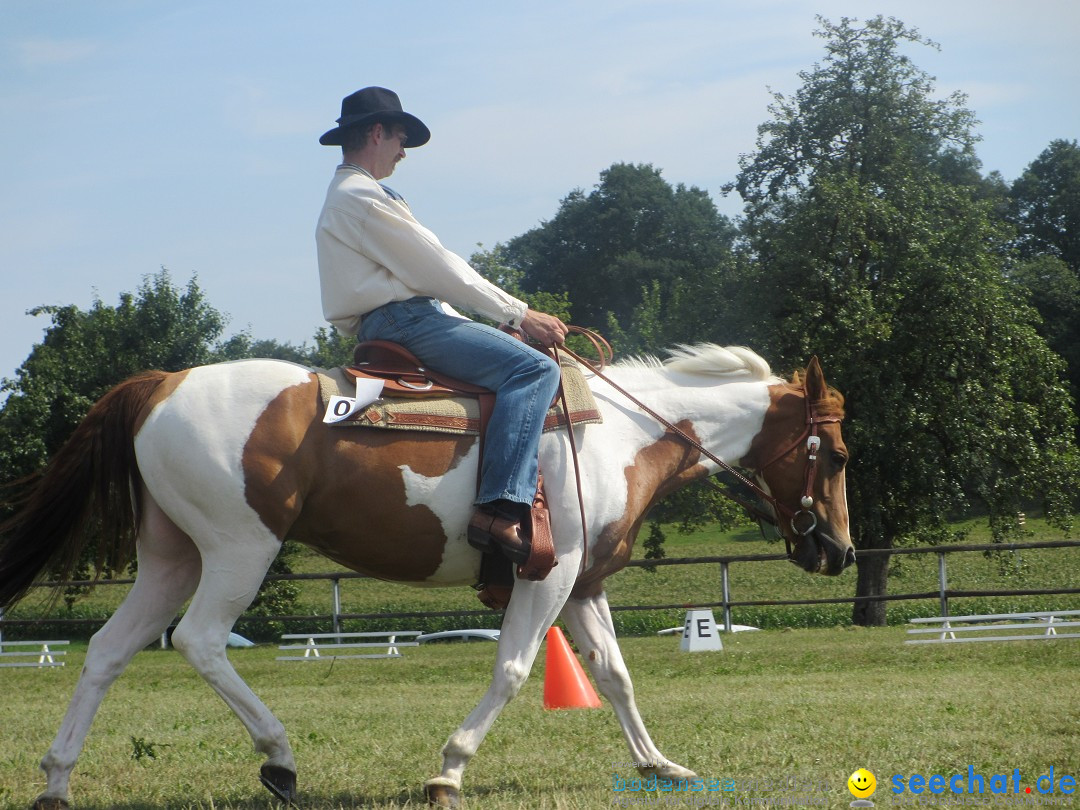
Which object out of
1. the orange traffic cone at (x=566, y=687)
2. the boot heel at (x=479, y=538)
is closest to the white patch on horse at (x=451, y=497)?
the boot heel at (x=479, y=538)

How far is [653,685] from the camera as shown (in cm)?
1101

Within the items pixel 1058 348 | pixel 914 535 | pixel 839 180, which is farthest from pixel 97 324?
pixel 1058 348

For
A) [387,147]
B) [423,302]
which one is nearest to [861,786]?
[423,302]

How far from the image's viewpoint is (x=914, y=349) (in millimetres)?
22156

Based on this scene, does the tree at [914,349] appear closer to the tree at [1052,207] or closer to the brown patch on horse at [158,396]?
the brown patch on horse at [158,396]

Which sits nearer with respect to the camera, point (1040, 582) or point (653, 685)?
point (653, 685)

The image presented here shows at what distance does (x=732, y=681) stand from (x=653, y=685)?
85 centimetres

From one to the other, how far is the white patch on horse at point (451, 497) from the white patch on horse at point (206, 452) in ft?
2.01

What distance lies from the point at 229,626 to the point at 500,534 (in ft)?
3.78

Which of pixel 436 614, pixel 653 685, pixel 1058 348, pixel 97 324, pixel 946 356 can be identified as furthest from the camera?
pixel 1058 348

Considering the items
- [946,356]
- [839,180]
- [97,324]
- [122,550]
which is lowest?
[122,550]

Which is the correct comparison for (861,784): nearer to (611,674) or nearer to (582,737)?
(611,674)

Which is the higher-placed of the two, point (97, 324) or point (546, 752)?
point (97, 324)

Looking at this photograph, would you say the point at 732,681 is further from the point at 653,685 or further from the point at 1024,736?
the point at 1024,736
